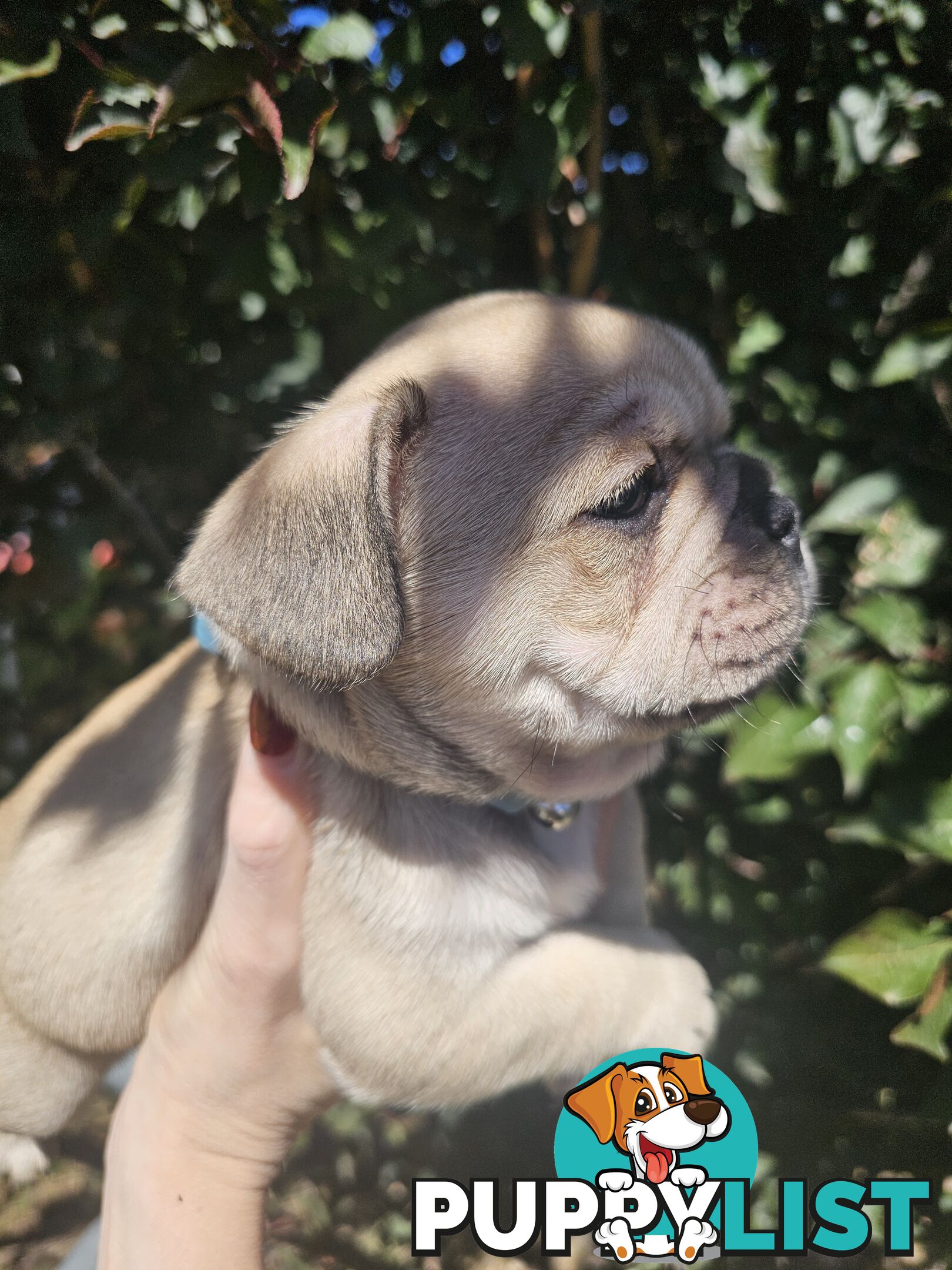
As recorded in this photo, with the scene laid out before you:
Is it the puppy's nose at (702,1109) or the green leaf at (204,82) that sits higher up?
the green leaf at (204,82)

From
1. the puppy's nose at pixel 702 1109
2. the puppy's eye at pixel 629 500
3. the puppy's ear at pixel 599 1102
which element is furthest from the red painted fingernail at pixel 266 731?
the puppy's nose at pixel 702 1109

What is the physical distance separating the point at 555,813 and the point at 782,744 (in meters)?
0.75

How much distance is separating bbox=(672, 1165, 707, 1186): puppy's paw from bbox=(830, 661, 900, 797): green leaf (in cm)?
105

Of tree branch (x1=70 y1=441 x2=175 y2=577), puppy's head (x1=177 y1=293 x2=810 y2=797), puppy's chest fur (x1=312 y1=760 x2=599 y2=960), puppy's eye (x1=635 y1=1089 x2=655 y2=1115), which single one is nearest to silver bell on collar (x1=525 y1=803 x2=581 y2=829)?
puppy's chest fur (x1=312 y1=760 x2=599 y2=960)

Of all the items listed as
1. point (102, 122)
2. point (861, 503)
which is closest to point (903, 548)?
point (861, 503)

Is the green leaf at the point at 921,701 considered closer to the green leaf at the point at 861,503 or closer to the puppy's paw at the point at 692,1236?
the green leaf at the point at 861,503

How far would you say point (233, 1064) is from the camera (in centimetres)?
276

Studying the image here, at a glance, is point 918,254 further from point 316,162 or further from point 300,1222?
point 300,1222

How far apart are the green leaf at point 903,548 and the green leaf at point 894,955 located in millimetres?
905

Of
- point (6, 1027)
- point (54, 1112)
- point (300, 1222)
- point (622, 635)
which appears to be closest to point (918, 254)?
point (622, 635)

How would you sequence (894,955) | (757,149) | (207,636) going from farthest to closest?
(207,636) < (757,149) < (894,955)

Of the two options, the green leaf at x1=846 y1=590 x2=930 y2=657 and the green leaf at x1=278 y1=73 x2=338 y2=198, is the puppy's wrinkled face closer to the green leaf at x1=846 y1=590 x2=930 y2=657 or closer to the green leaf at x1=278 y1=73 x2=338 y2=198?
the green leaf at x1=846 y1=590 x2=930 y2=657

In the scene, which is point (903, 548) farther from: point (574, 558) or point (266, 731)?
point (266, 731)

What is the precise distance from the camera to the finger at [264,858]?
8.43 ft
